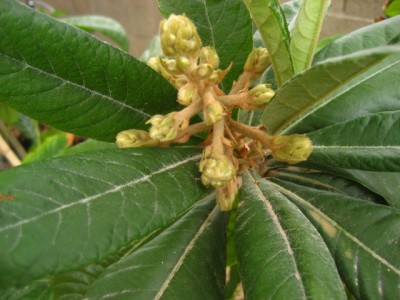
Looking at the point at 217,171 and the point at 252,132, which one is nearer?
the point at 217,171

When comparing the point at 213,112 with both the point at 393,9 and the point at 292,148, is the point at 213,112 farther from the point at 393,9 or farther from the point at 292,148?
the point at 393,9

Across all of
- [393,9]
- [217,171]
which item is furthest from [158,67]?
→ [393,9]

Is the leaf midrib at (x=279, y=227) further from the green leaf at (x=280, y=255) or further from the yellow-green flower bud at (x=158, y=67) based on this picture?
the yellow-green flower bud at (x=158, y=67)

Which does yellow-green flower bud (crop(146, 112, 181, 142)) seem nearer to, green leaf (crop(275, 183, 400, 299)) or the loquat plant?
the loquat plant

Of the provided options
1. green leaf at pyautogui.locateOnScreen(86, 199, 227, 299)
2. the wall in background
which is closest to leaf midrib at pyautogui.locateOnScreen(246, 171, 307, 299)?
green leaf at pyautogui.locateOnScreen(86, 199, 227, 299)

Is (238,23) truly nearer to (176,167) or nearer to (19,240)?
(176,167)

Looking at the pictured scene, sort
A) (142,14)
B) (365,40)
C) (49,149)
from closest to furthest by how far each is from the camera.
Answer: (365,40), (49,149), (142,14)
